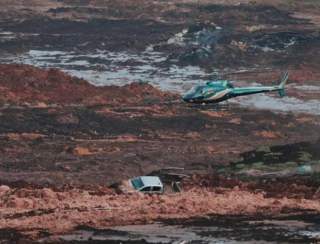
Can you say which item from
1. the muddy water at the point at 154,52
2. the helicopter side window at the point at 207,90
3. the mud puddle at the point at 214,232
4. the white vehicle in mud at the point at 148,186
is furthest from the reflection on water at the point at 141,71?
the mud puddle at the point at 214,232

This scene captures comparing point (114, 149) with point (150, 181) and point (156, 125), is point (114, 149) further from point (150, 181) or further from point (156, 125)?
point (150, 181)

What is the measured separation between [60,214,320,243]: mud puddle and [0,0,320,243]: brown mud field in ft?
0.17

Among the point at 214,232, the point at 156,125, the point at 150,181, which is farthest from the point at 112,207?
the point at 156,125

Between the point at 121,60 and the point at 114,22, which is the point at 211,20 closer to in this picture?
the point at 114,22

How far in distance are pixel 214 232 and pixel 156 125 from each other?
960 inches

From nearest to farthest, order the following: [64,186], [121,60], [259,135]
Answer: [64,186] < [259,135] < [121,60]

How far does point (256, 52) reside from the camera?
7625cm

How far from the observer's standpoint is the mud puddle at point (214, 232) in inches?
911

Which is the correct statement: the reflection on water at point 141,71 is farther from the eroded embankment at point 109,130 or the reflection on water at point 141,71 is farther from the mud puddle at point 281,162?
the mud puddle at point 281,162

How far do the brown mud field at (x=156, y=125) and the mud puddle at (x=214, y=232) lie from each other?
5 centimetres

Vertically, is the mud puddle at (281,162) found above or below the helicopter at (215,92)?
below

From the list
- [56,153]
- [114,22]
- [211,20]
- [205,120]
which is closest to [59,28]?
[114,22]

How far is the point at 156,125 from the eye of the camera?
158 ft

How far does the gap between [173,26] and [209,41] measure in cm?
1218
